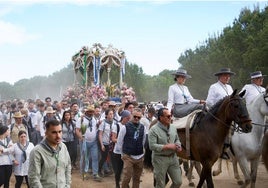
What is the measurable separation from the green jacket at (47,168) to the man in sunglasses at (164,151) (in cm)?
205

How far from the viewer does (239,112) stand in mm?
6730

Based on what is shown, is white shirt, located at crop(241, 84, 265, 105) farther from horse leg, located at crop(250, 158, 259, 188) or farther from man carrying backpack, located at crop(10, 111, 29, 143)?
man carrying backpack, located at crop(10, 111, 29, 143)

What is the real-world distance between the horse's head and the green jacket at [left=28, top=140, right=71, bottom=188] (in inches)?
150

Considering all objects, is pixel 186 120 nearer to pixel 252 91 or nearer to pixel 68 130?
pixel 252 91

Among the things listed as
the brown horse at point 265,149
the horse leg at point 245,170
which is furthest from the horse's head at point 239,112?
the horse leg at point 245,170

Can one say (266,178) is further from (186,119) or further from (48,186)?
(48,186)

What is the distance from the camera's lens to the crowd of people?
155 inches

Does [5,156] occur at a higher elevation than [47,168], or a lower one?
lower

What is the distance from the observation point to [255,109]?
7.56 m

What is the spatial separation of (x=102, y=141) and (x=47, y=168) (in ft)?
19.8

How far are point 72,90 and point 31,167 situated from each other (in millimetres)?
14721

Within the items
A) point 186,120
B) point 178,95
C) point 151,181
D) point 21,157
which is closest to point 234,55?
point 151,181

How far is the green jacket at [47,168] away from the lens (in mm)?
3771

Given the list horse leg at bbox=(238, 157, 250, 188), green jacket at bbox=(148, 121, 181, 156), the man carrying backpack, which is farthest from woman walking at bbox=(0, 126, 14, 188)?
horse leg at bbox=(238, 157, 250, 188)
